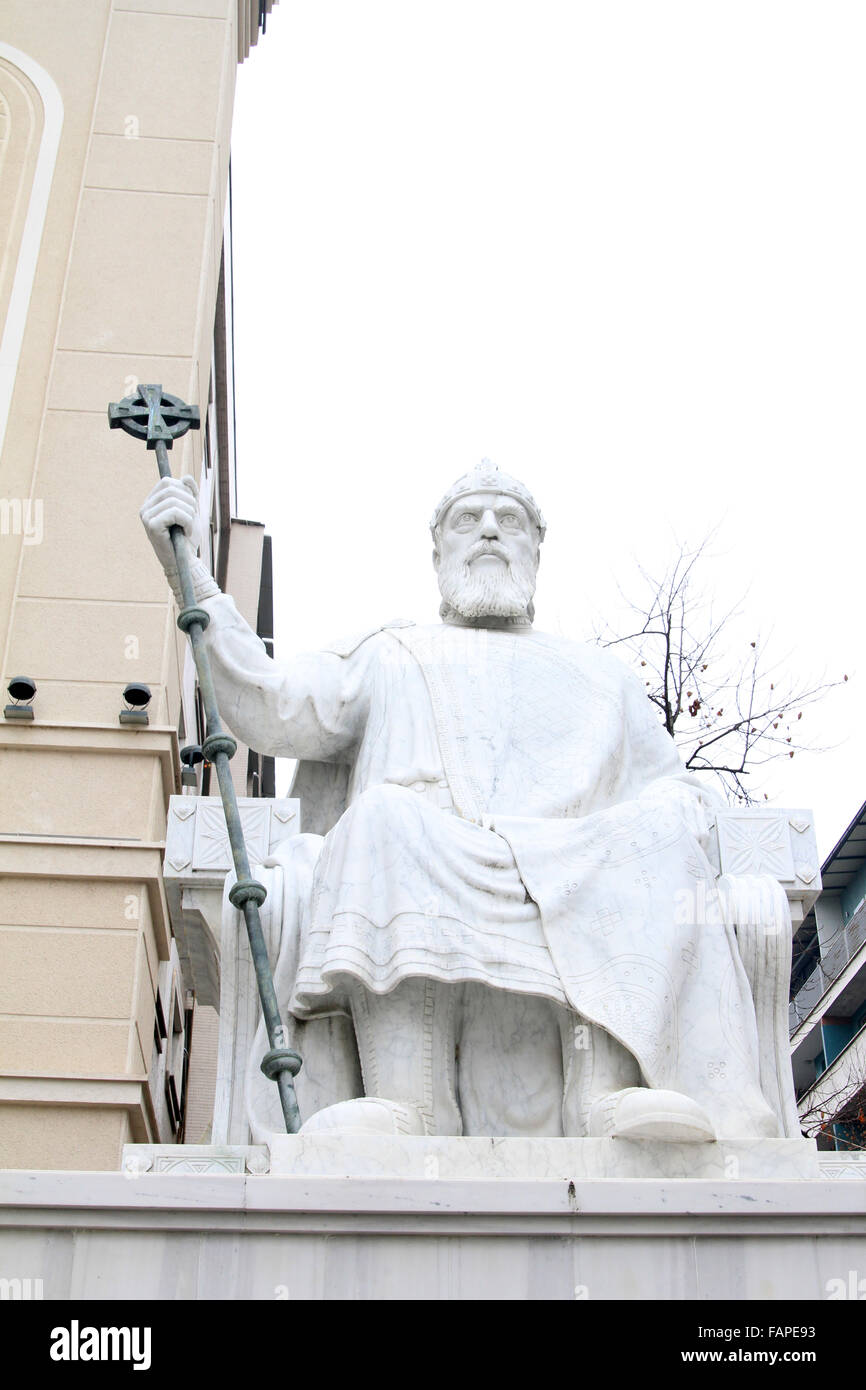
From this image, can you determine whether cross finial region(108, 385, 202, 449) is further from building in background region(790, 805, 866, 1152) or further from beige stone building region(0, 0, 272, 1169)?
building in background region(790, 805, 866, 1152)

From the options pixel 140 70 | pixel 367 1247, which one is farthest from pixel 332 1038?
pixel 140 70

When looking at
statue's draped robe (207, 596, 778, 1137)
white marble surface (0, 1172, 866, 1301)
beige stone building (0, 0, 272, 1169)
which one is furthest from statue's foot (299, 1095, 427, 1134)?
beige stone building (0, 0, 272, 1169)

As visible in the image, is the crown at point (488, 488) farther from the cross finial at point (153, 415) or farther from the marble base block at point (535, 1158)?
the marble base block at point (535, 1158)

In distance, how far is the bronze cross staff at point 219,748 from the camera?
14.0ft

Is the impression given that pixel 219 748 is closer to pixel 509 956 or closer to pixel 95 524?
pixel 509 956

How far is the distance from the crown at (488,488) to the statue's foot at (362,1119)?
247 cm

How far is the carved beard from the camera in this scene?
19.1 ft

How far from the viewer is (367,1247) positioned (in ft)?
11.7

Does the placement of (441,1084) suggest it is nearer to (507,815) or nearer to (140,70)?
(507,815)

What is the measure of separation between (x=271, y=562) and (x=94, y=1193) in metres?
15.6

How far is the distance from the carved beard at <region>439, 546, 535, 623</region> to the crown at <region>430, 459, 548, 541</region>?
9.0 inches

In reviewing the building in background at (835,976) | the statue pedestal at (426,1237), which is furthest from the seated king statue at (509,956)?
the building in background at (835,976)

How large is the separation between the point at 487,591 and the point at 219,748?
1364 mm

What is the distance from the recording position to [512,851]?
4.65 meters
